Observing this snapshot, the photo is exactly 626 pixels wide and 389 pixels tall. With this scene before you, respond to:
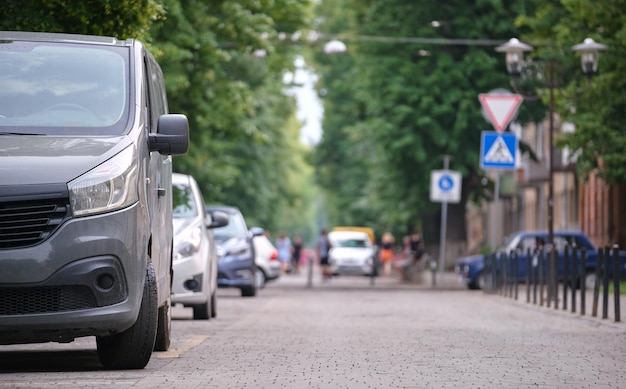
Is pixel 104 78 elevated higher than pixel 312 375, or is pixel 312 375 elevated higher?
pixel 104 78

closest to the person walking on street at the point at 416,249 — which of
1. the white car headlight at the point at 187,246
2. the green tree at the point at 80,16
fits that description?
the white car headlight at the point at 187,246

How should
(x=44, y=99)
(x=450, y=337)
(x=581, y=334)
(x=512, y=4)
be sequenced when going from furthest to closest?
(x=512, y=4), (x=581, y=334), (x=450, y=337), (x=44, y=99)

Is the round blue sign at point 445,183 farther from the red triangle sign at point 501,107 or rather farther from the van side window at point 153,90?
the van side window at point 153,90

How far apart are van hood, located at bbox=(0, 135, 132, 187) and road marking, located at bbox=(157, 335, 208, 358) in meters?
2.54

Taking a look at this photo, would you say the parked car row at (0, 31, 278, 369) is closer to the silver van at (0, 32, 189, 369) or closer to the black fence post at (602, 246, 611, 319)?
the silver van at (0, 32, 189, 369)

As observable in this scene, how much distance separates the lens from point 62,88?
11.5m

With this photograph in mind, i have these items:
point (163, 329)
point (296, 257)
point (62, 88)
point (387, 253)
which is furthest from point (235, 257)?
point (296, 257)

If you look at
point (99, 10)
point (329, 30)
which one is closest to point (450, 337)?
point (99, 10)

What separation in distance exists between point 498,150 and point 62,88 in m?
22.0

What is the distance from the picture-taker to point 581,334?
57.2 feet

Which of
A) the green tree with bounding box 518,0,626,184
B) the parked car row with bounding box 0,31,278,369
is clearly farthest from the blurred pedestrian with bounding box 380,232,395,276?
the parked car row with bounding box 0,31,278,369

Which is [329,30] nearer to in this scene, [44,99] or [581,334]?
[581,334]

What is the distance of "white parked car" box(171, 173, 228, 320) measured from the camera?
2000 cm

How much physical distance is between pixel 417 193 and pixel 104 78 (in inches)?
1370
